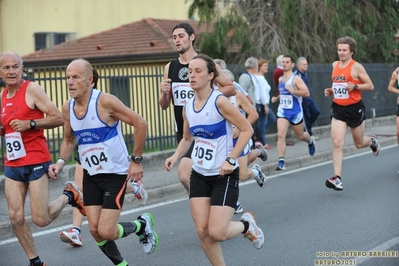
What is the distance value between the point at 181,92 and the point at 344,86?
3.33 meters

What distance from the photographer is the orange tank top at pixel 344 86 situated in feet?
34.7

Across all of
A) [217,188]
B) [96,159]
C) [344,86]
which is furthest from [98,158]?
[344,86]

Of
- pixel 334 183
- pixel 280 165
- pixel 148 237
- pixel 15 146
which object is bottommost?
pixel 280 165

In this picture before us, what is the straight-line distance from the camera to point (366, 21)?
26281mm

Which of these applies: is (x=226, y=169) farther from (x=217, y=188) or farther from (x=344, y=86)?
(x=344, y=86)

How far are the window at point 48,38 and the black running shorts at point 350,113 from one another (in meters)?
25.8

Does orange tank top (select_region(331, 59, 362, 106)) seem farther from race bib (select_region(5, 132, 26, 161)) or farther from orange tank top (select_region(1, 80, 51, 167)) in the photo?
race bib (select_region(5, 132, 26, 161))

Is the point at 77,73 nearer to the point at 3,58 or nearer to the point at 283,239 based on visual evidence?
the point at 3,58

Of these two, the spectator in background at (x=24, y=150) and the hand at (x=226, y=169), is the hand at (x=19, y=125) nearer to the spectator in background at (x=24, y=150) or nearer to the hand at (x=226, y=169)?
the spectator in background at (x=24, y=150)

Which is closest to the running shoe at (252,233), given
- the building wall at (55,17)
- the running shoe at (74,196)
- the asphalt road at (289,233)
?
the asphalt road at (289,233)

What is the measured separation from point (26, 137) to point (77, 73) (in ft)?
3.55

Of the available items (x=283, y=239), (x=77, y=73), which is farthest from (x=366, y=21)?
(x=77, y=73)

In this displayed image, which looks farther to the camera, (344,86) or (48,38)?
(48,38)

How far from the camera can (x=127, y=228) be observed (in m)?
6.37
